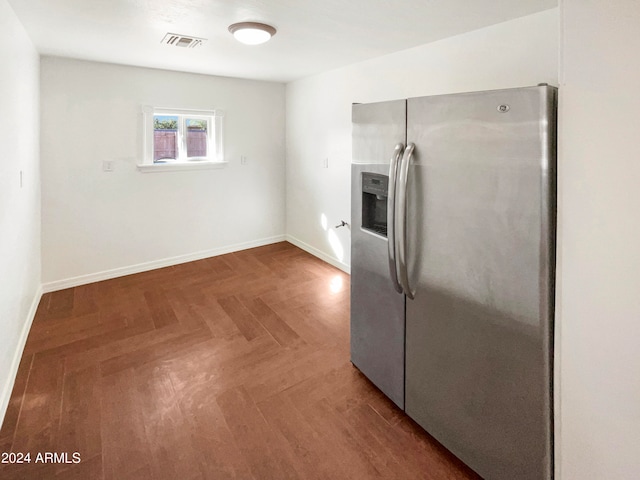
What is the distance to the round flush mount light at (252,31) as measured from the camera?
2363mm

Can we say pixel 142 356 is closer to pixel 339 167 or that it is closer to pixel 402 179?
pixel 402 179

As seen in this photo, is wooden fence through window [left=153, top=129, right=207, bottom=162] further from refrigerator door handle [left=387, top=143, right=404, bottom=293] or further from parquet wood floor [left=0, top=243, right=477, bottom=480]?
refrigerator door handle [left=387, top=143, right=404, bottom=293]

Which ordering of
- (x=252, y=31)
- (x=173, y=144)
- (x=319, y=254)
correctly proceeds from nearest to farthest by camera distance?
1. (x=252, y=31)
2. (x=173, y=144)
3. (x=319, y=254)

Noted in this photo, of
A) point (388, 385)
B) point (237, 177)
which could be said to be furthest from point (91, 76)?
point (388, 385)

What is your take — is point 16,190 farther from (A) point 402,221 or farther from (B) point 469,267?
(B) point 469,267

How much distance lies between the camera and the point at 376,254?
2.02 meters

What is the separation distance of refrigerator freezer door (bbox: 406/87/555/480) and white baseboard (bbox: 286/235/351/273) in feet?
7.86

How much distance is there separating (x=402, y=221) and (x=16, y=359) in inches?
101

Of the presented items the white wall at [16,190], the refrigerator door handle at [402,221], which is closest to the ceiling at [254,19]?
the white wall at [16,190]

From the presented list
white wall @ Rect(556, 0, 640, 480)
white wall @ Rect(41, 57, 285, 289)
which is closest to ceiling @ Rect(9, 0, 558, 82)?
white wall @ Rect(41, 57, 285, 289)

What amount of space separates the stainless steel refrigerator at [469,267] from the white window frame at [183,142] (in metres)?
2.83

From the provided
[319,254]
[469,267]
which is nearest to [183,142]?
[319,254]

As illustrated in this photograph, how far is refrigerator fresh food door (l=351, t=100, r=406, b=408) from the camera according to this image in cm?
188

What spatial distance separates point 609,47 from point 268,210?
428 centimetres
